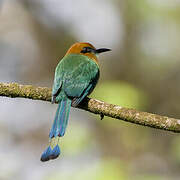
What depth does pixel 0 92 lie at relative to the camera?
2.95 metres

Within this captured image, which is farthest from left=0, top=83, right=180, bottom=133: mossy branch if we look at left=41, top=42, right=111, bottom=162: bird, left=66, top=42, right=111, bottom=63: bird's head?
left=66, top=42, right=111, bottom=63: bird's head

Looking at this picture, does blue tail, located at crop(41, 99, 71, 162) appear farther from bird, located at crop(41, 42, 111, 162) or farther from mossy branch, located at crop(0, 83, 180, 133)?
mossy branch, located at crop(0, 83, 180, 133)

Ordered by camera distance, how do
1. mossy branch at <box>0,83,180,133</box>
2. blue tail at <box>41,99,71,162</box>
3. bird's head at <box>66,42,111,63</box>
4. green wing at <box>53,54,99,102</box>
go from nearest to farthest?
mossy branch at <box>0,83,180,133</box>, blue tail at <box>41,99,71,162</box>, green wing at <box>53,54,99,102</box>, bird's head at <box>66,42,111,63</box>

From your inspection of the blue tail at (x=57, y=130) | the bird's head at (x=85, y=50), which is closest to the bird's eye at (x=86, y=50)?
the bird's head at (x=85, y=50)

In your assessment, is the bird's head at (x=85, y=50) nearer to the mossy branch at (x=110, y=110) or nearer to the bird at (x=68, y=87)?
the bird at (x=68, y=87)

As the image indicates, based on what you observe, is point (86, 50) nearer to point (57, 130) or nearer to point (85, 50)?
point (85, 50)

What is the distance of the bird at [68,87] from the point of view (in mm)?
2920

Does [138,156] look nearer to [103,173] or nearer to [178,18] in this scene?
[103,173]

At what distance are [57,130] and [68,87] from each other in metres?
0.42

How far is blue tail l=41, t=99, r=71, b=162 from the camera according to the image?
2.84 m

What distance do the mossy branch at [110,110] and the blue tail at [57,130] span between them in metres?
0.13

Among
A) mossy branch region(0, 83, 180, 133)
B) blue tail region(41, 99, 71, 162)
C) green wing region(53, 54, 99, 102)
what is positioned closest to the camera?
mossy branch region(0, 83, 180, 133)

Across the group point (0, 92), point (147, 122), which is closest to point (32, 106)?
point (0, 92)

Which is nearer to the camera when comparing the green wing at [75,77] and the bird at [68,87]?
the bird at [68,87]
